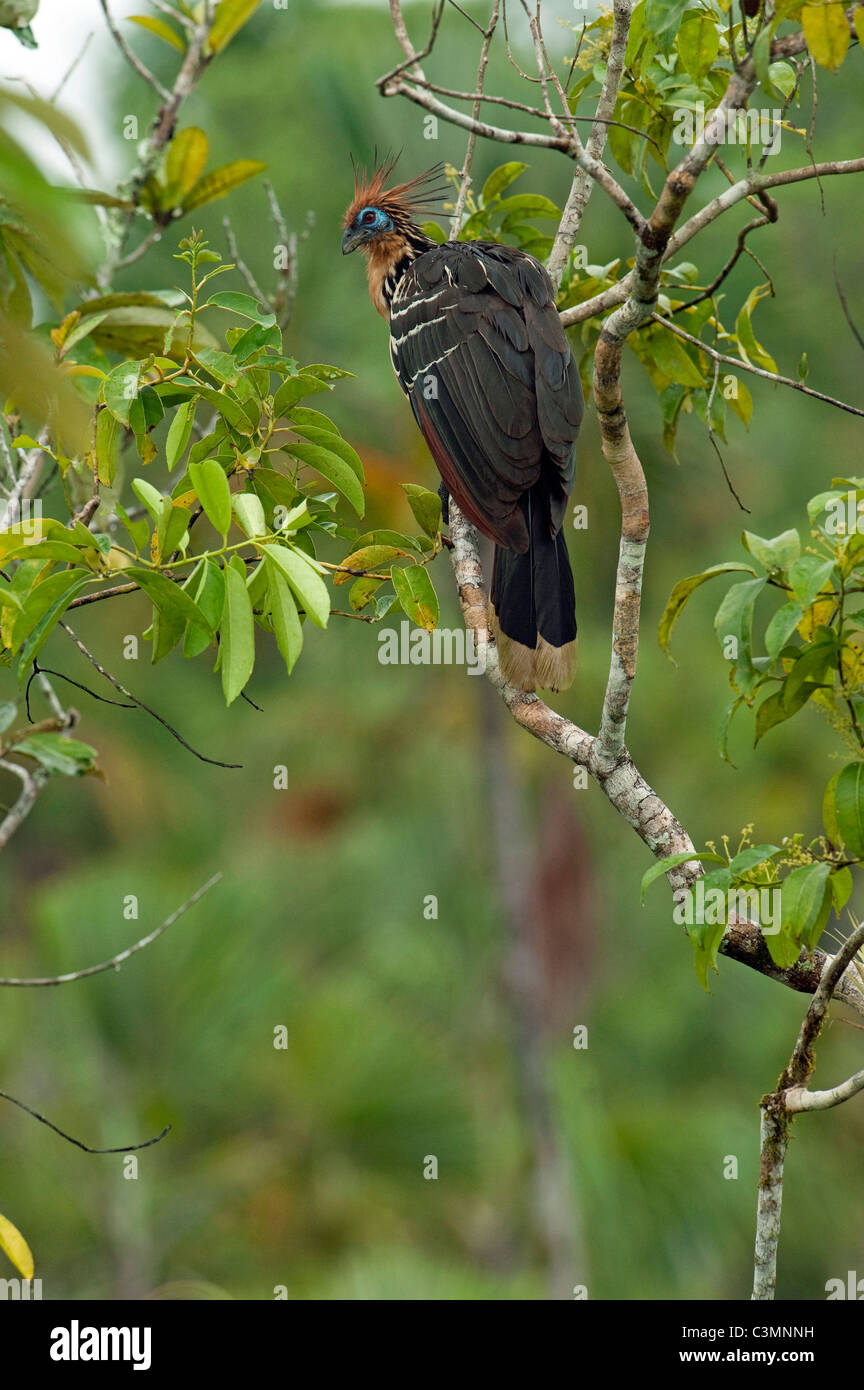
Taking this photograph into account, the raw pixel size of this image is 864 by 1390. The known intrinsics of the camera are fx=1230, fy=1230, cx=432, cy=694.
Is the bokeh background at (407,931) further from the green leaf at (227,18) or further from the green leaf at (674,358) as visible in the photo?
the green leaf at (227,18)

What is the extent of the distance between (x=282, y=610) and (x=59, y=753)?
0.41 metres

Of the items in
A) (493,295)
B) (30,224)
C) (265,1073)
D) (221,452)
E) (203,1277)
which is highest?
(493,295)

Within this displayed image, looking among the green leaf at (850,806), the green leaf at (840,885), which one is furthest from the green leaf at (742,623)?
the green leaf at (840,885)

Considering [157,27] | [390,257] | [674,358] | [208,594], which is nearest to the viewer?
[157,27]

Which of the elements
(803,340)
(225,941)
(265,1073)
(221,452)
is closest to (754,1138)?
(265,1073)

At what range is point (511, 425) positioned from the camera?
9.96 feet

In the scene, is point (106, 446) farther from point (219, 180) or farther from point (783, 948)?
point (783, 948)

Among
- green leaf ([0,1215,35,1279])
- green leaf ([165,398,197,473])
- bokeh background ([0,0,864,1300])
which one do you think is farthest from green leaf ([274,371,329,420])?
bokeh background ([0,0,864,1300])

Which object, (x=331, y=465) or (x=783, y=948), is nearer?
(x=783, y=948)

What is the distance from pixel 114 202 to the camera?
1599 mm

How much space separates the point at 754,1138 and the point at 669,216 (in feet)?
19.3

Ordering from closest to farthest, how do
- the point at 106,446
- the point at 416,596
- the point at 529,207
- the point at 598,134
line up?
1. the point at 106,446
2. the point at 416,596
3. the point at 598,134
4. the point at 529,207

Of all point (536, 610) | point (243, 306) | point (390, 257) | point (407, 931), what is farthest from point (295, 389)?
point (407, 931)

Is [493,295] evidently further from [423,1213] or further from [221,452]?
[423,1213]
